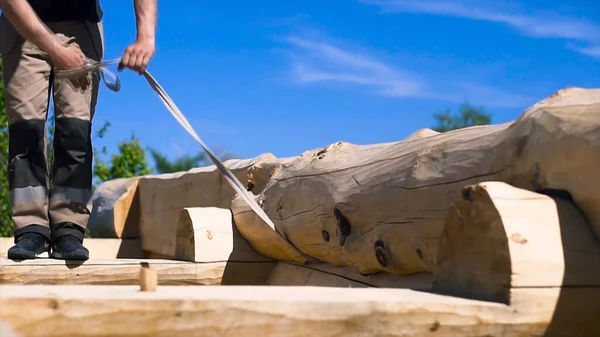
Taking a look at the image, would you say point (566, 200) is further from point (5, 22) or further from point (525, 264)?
point (5, 22)

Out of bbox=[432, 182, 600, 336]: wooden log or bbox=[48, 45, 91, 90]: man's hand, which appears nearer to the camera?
bbox=[432, 182, 600, 336]: wooden log

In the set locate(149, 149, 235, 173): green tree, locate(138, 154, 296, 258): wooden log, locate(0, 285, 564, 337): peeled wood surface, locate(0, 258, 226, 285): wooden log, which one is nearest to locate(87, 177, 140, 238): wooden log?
locate(138, 154, 296, 258): wooden log

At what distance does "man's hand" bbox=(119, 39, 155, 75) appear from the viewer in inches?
110

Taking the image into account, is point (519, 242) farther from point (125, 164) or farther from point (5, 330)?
point (125, 164)

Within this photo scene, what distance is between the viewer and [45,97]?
10.3 ft

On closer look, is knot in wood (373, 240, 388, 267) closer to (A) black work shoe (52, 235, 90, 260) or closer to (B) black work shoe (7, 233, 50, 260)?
(A) black work shoe (52, 235, 90, 260)

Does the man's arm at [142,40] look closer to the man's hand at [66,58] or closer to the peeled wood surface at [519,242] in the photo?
the man's hand at [66,58]

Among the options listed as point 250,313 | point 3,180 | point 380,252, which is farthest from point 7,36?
point 3,180

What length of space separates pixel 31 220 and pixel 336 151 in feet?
4.00

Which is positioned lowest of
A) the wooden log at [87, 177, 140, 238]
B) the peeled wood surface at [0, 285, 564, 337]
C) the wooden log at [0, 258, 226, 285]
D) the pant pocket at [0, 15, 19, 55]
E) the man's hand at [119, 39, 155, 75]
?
the peeled wood surface at [0, 285, 564, 337]

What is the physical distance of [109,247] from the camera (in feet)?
16.2

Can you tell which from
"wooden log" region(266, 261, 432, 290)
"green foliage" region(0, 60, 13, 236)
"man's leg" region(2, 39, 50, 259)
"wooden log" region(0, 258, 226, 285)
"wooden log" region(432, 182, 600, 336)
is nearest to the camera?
"wooden log" region(432, 182, 600, 336)

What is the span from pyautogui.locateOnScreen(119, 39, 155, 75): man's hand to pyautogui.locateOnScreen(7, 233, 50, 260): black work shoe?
77cm

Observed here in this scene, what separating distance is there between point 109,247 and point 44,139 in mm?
1872
